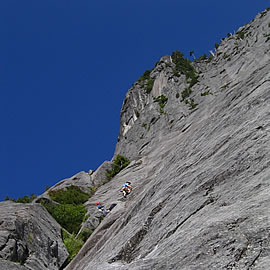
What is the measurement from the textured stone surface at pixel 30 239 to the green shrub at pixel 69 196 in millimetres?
11693

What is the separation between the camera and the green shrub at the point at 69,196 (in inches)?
1347

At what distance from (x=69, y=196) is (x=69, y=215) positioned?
7081 mm

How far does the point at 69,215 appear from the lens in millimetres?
28141

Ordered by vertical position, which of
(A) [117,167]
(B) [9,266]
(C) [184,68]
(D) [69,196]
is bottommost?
(B) [9,266]

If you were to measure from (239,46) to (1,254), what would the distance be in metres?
65.8

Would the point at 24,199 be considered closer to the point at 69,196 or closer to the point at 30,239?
the point at 69,196

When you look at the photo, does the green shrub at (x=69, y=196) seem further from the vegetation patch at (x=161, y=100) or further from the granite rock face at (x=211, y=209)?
the vegetation patch at (x=161, y=100)

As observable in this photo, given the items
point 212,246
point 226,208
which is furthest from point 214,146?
point 212,246

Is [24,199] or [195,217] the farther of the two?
[24,199]

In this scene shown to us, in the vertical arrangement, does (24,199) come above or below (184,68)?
below

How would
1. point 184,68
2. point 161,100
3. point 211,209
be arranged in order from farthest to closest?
point 184,68
point 161,100
point 211,209

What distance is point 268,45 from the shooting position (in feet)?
178

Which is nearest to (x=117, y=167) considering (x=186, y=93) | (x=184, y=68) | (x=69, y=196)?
(x=69, y=196)

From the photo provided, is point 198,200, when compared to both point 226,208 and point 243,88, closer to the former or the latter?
point 226,208
